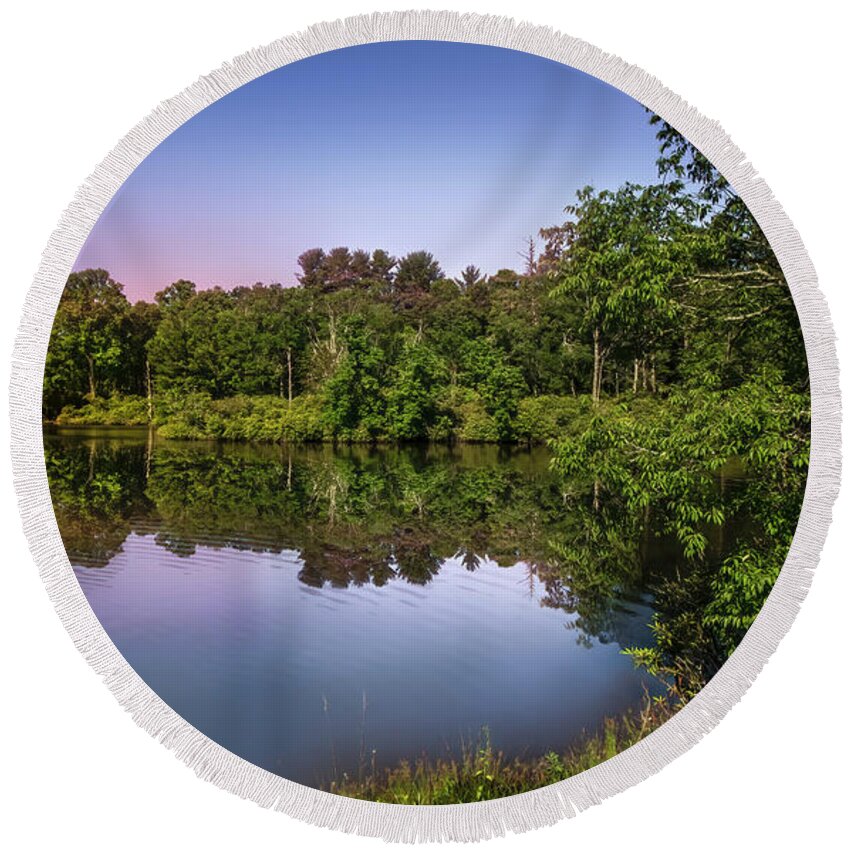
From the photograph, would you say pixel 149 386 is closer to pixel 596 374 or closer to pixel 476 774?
pixel 596 374

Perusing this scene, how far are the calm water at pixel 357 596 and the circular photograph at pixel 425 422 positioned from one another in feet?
0.05

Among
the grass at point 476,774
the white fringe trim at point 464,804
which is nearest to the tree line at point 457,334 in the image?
the white fringe trim at point 464,804

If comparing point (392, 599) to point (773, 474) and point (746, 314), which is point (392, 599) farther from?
point (746, 314)

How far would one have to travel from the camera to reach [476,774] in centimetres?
400

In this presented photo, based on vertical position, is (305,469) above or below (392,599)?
above

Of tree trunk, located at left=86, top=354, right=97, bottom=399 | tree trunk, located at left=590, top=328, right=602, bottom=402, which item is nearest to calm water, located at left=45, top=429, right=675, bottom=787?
tree trunk, located at left=86, top=354, right=97, bottom=399

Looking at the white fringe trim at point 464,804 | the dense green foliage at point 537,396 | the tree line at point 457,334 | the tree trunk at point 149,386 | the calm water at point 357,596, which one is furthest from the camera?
the tree trunk at point 149,386

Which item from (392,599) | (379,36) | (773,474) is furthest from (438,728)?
(379,36)

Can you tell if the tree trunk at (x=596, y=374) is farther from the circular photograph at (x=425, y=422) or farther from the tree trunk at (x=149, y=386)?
the tree trunk at (x=149, y=386)

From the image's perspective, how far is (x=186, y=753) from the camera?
165 inches

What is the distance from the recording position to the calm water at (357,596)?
396 centimetres

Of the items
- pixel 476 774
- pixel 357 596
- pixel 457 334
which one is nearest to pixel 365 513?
pixel 357 596

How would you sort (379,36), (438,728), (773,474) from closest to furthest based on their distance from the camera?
(438,728) → (379,36) → (773,474)

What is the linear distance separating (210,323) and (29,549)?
1.41 m
